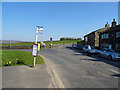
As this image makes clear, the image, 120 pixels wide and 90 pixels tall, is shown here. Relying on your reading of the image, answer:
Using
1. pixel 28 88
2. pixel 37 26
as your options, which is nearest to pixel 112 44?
pixel 37 26

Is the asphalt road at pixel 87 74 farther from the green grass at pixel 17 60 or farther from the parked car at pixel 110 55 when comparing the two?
the parked car at pixel 110 55

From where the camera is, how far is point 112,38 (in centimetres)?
3052

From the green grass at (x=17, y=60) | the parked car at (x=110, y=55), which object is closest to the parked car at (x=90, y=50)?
the parked car at (x=110, y=55)

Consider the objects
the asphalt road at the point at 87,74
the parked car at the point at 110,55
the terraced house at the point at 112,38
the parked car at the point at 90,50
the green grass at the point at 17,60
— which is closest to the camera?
the asphalt road at the point at 87,74

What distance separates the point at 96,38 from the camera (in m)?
43.1

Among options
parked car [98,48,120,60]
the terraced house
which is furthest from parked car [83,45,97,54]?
the terraced house

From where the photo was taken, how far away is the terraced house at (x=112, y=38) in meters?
28.6

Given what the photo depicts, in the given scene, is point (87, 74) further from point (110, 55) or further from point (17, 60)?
point (110, 55)

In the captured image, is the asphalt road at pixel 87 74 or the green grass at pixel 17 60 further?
the green grass at pixel 17 60

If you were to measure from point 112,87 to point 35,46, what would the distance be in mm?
6791

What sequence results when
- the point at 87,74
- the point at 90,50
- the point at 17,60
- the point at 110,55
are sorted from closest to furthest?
the point at 87,74 < the point at 17,60 < the point at 110,55 < the point at 90,50

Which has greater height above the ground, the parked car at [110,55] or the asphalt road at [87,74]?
the parked car at [110,55]

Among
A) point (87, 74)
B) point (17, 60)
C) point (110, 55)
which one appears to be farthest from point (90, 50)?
point (87, 74)

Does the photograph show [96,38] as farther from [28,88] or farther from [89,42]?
[28,88]
